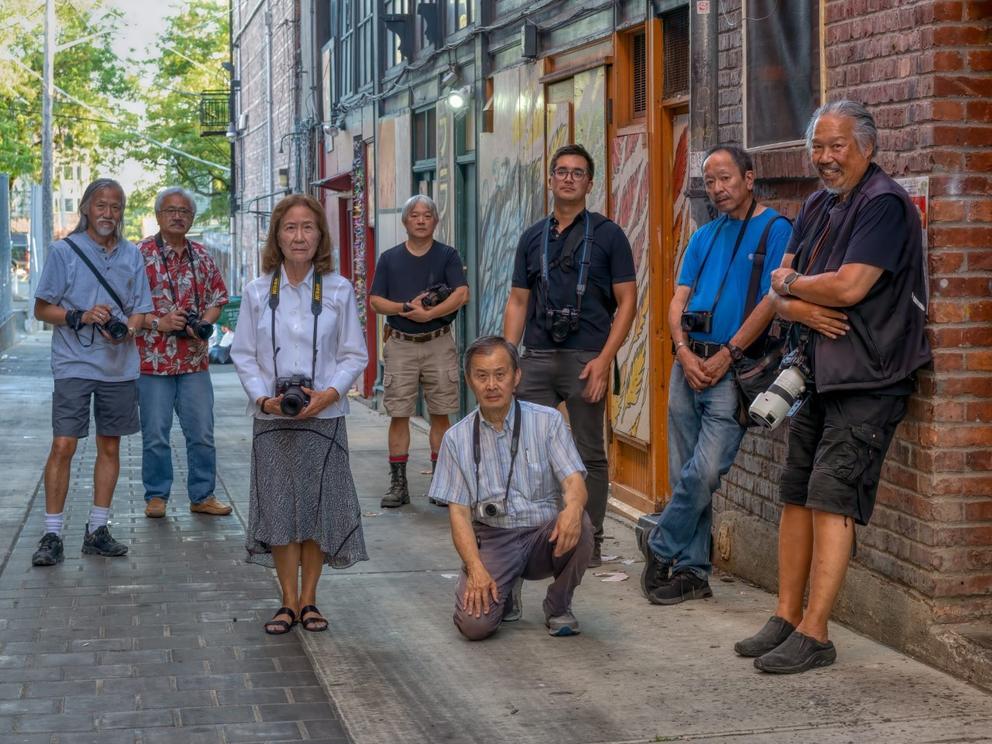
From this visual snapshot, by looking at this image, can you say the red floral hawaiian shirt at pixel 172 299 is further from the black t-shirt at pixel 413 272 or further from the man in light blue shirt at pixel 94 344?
the black t-shirt at pixel 413 272

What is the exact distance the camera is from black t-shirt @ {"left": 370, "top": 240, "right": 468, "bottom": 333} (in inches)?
400

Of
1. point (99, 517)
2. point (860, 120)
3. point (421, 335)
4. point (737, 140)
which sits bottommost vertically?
point (99, 517)

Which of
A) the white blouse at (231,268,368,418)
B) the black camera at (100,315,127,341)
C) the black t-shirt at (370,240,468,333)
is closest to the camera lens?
the white blouse at (231,268,368,418)

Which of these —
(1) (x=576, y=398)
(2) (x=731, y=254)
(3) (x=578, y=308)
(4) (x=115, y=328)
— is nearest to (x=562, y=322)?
(3) (x=578, y=308)

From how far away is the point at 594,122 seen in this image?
→ 390 inches

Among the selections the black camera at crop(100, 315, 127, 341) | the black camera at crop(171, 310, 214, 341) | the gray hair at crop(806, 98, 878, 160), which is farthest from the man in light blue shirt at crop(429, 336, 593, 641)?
the black camera at crop(171, 310, 214, 341)

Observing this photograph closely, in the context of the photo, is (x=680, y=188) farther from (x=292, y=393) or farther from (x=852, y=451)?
(x=852, y=451)

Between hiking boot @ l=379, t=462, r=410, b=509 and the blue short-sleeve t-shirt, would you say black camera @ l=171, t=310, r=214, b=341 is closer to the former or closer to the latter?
hiking boot @ l=379, t=462, r=410, b=509

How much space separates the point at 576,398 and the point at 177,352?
112 inches

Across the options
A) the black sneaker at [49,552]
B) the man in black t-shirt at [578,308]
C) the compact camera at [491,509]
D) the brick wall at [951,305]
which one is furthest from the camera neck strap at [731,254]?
the black sneaker at [49,552]

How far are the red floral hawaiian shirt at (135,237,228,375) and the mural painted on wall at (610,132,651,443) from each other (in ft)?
7.79

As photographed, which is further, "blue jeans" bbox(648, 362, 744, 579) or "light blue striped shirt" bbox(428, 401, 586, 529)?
"blue jeans" bbox(648, 362, 744, 579)

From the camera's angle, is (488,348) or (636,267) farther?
(636,267)

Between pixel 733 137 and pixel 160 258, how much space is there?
3563mm
